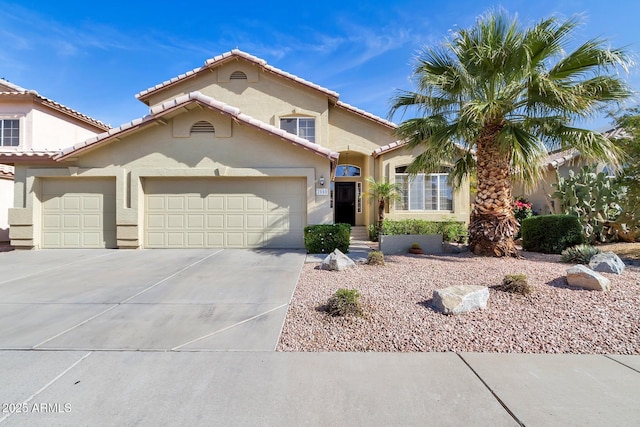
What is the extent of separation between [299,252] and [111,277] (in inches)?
205

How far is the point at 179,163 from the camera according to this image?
1094 centimetres

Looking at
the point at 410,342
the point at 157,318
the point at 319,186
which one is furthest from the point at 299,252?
the point at 410,342

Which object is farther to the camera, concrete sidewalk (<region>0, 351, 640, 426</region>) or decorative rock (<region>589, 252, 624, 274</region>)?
decorative rock (<region>589, 252, 624, 274</region>)

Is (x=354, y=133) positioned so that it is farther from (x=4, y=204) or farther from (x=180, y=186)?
(x=4, y=204)

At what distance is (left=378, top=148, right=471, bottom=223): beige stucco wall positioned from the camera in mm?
14039

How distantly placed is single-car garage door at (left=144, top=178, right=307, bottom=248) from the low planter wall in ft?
9.83

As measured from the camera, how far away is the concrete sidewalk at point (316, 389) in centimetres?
252

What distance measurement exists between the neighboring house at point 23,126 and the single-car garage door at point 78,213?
4432 mm

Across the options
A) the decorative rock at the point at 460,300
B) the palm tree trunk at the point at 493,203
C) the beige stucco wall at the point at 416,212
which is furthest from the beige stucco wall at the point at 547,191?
the decorative rock at the point at 460,300

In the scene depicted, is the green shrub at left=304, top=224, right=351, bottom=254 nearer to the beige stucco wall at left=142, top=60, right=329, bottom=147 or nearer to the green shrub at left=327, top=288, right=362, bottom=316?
the green shrub at left=327, top=288, right=362, bottom=316

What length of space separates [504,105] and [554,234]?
4.66 m

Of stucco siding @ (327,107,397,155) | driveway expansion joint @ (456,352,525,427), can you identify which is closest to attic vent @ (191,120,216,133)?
stucco siding @ (327,107,397,155)

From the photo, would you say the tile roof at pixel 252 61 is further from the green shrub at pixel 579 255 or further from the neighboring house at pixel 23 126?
the green shrub at pixel 579 255

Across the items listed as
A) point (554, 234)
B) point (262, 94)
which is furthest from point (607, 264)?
point (262, 94)
